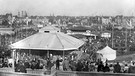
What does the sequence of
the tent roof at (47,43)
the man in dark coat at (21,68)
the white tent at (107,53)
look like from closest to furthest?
1. the man in dark coat at (21,68)
2. the tent roof at (47,43)
3. the white tent at (107,53)

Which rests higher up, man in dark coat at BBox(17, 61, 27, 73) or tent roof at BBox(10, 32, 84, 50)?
tent roof at BBox(10, 32, 84, 50)

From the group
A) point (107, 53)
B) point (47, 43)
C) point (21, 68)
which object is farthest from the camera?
point (107, 53)

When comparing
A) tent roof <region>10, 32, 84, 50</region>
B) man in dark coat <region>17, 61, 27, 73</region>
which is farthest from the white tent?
man in dark coat <region>17, 61, 27, 73</region>

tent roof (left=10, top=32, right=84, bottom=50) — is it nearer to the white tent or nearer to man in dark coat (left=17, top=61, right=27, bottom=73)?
the white tent

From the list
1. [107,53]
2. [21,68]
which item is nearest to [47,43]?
[107,53]

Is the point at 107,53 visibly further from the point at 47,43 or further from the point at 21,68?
the point at 21,68

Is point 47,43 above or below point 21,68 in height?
above

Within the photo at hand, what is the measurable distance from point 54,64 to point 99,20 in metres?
185

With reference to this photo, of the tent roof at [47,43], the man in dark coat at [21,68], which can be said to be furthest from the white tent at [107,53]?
the man in dark coat at [21,68]

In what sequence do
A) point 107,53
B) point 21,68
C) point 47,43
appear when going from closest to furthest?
point 21,68 → point 47,43 → point 107,53

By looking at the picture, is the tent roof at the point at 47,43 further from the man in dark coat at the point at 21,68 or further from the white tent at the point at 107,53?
the man in dark coat at the point at 21,68

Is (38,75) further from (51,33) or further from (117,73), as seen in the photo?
(51,33)

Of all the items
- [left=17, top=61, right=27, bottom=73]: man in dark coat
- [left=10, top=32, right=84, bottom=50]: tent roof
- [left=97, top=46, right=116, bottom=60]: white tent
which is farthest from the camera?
[left=97, top=46, right=116, bottom=60]: white tent

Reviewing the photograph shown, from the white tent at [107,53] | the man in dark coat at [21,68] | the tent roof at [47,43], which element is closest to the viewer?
the man in dark coat at [21,68]
